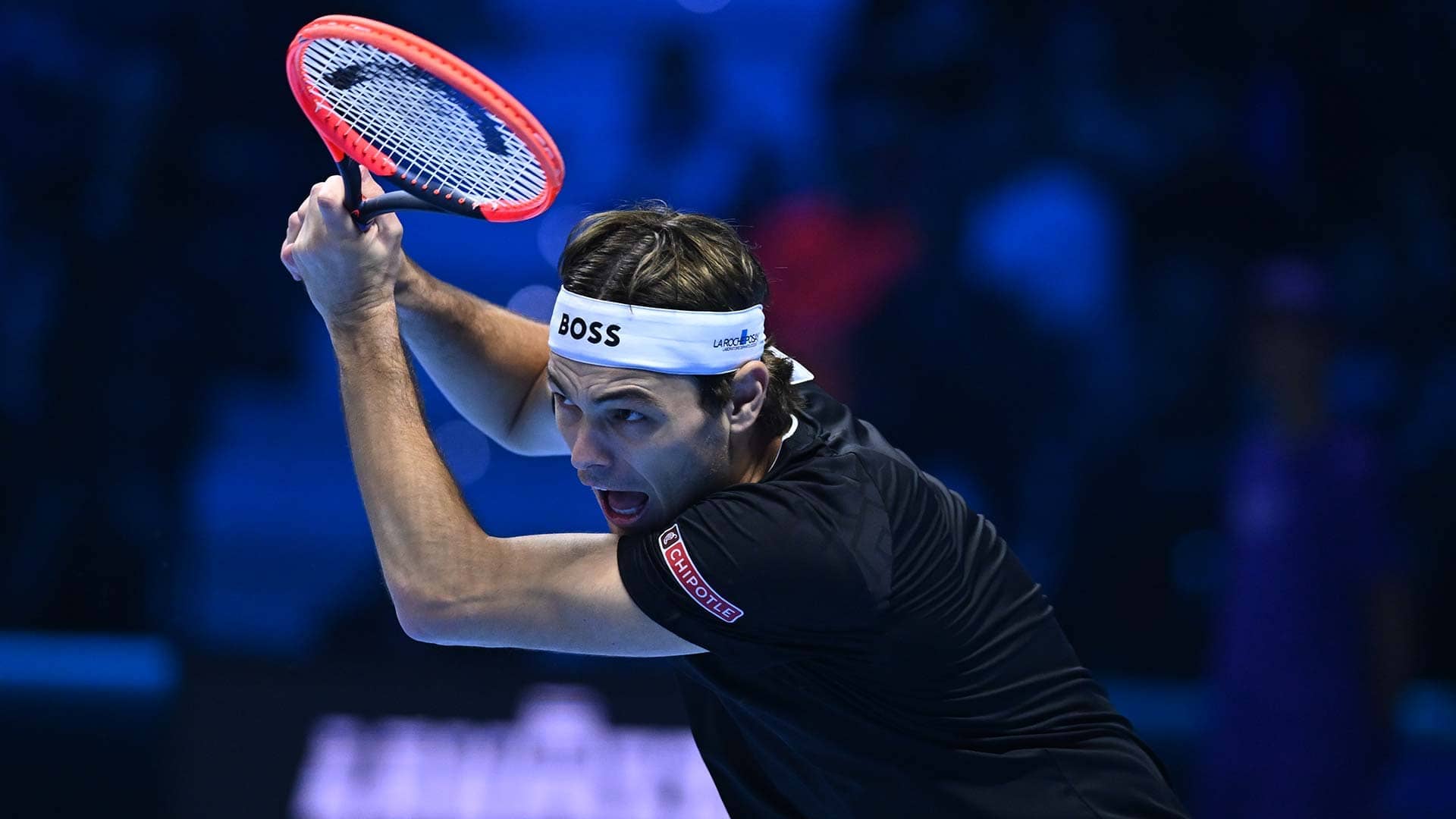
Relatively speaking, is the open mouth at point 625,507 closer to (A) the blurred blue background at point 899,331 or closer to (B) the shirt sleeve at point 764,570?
(B) the shirt sleeve at point 764,570

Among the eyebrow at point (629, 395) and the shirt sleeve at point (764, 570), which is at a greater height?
the eyebrow at point (629, 395)

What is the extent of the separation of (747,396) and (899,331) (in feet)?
11.9

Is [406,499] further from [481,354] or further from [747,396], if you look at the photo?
[481,354]

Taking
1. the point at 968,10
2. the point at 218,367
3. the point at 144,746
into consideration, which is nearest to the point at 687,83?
the point at 968,10

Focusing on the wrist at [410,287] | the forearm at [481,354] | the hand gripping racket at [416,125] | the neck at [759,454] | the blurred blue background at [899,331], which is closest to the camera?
the hand gripping racket at [416,125]

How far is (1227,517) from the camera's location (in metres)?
6.36

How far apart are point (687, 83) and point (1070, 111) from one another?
160 centimetres

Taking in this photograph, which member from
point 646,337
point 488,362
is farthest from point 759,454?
point 488,362

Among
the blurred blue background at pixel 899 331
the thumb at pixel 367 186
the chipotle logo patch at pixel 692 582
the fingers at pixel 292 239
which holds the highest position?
the thumb at pixel 367 186

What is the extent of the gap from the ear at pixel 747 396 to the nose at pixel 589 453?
0.25 meters

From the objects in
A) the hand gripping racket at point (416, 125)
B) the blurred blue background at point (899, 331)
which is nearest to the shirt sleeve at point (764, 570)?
the hand gripping racket at point (416, 125)

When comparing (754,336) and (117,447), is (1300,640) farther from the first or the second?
(117,447)

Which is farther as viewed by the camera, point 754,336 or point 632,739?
point 632,739

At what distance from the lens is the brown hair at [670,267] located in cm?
258
